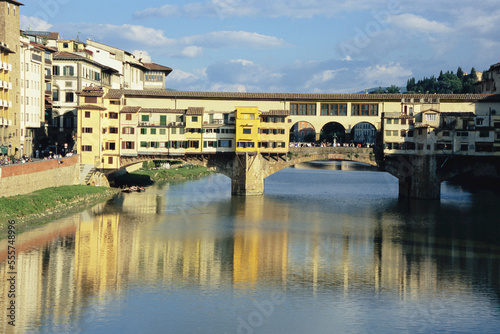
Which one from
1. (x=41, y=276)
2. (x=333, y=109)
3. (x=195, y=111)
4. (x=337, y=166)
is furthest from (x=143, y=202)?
(x=337, y=166)

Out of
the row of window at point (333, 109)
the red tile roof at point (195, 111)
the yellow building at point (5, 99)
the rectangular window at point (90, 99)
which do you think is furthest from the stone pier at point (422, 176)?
the yellow building at point (5, 99)

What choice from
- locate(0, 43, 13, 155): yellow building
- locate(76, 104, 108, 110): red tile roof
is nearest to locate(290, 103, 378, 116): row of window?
locate(76, 104, 108, 110): red tile roof

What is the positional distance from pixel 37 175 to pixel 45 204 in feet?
16.1

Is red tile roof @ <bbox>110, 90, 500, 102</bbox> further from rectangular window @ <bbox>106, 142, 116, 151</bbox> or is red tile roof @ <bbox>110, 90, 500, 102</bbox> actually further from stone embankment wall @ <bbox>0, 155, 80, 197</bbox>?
stone embankment wall @ <bbox>0, 155, 80, 197</bbox>

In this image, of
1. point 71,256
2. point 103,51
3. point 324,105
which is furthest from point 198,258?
point 103,51

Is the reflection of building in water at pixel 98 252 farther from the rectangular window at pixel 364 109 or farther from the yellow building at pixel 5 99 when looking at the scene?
the rectangular window at pixel 364 109

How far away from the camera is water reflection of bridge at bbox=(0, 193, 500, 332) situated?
39469 mm

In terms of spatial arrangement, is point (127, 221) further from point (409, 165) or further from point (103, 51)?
point (103, 51)

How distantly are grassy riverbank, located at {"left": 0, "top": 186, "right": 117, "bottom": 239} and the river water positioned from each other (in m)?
1.92

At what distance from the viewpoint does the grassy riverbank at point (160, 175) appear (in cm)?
8994

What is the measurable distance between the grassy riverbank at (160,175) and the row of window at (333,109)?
22989 millimetres

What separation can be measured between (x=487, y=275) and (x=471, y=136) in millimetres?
39562

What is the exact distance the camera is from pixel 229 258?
154ft

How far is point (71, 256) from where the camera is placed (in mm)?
45781
